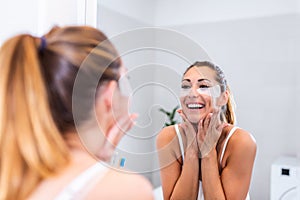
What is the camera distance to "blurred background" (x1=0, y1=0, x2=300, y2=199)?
0.71m

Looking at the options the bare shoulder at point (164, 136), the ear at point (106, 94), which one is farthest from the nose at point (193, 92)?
the ear at point (106, 94)

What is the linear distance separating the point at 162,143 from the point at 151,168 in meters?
0.07

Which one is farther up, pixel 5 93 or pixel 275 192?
pixel 5 93

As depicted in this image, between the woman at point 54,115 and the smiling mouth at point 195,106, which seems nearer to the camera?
the woman at point 54,115

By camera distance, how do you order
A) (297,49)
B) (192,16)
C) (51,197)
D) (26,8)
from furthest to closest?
(26,8) < (192,16) < (297,49) < (51,197)

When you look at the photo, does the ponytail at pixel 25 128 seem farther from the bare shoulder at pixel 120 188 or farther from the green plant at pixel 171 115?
the green plant at pixel 171 115

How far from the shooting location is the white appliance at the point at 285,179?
691 millimetres

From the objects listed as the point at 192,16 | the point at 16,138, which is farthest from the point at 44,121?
the point at 192,16

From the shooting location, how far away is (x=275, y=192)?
2.37ft

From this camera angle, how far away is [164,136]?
0.78 m

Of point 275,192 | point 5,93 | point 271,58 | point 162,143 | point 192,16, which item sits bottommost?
point 275,192

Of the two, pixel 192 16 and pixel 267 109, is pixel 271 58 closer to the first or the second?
pixel 267 109

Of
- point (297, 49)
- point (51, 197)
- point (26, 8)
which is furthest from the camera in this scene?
point (26, 8)

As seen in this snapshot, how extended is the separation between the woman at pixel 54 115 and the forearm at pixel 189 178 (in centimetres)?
28
